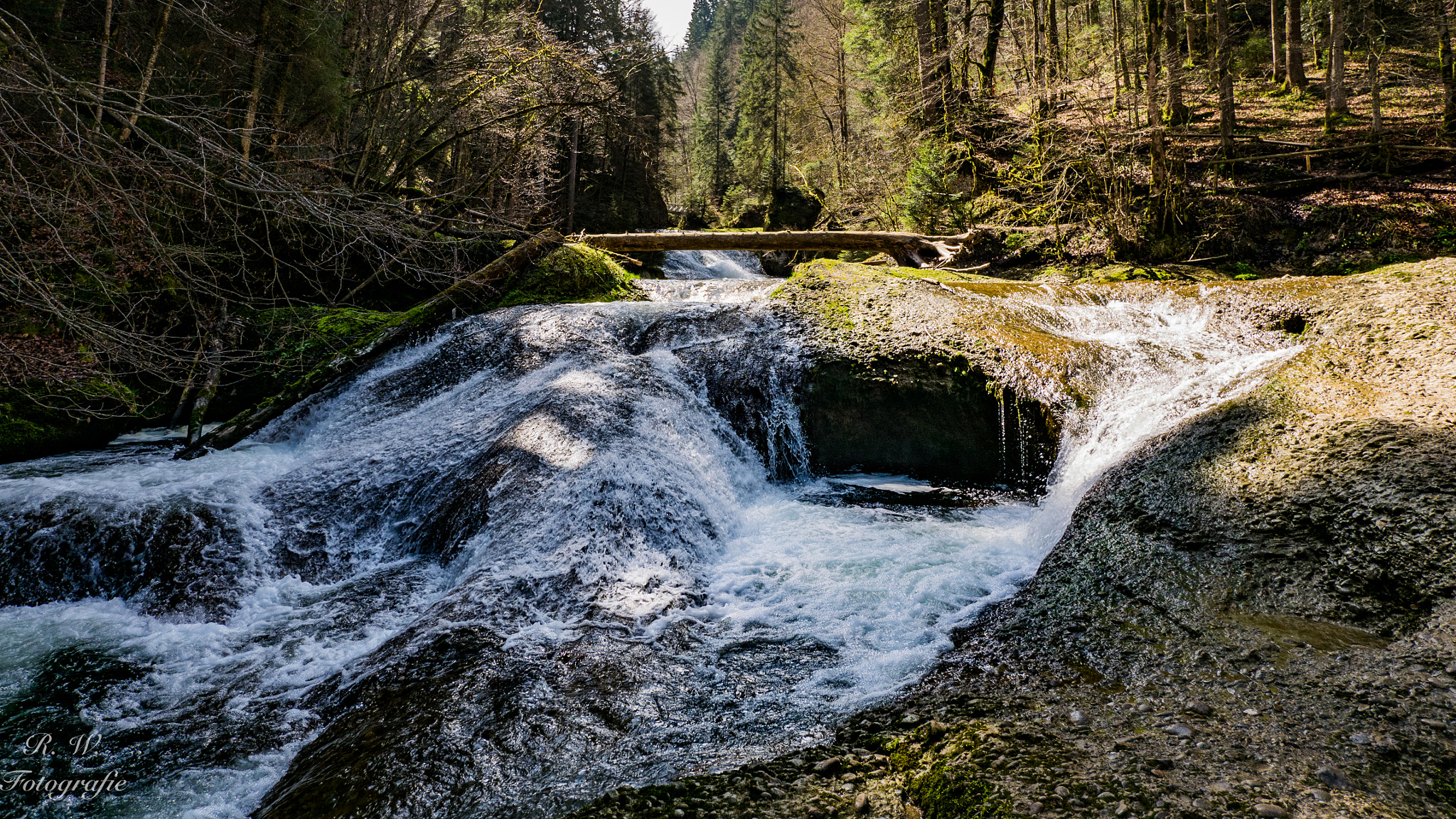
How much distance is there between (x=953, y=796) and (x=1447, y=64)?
23156 mm

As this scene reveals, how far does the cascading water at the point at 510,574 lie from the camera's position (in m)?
2.90

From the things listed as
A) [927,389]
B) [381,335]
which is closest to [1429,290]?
[927,389]

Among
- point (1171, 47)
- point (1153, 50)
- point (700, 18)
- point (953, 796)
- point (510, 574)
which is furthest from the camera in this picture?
point (700, 18)

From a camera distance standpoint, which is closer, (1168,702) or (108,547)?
(1168,702)

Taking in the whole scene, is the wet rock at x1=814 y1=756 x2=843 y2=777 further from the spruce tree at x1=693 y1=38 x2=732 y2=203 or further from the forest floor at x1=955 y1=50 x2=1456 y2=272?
the spruce tree at x1=693 y1=38 x2=732 y2=203

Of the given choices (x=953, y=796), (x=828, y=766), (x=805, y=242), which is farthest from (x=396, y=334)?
(x=953, y=796)

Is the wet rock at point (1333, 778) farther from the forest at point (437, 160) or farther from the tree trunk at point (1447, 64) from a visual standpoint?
the tree trunk at point (1447, 64)

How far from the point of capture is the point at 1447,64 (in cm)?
1561

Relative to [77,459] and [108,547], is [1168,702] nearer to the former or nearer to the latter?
[108,547]

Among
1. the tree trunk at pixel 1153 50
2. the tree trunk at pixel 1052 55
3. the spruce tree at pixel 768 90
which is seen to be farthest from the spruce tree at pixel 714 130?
the tree trunk at pixel 1153 50

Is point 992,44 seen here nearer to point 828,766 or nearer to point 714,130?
point 828,766

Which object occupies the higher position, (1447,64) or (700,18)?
(700,18)

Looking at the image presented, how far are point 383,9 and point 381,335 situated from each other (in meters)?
6.61

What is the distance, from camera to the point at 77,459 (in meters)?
7.01
